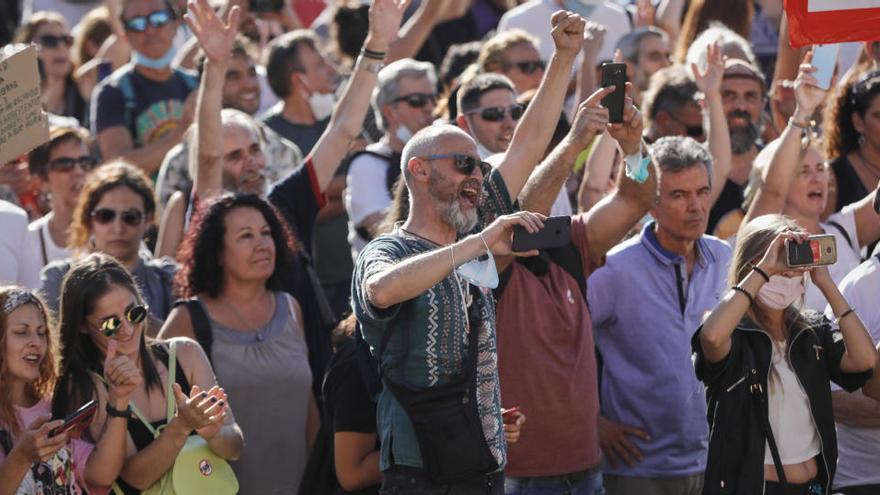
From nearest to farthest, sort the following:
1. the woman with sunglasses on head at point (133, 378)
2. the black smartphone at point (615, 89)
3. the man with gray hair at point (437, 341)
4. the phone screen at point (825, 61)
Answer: the man with gray hair at point (437, 341) < the woman with sunglasses on head at point (133, 378) < the black smartphone at point (615, 89) < the phone screen at point (825, 61)

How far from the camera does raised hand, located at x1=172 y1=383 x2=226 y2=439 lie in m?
5.17

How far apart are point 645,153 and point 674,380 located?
3.34ft

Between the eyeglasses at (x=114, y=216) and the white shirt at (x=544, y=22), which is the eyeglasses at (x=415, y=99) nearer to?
the eyeglasses at (x=114, y=216)

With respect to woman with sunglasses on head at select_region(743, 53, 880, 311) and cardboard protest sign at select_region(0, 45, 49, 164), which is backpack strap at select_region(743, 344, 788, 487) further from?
cardboard protest sign at select_region(0, 45, 49, 164)

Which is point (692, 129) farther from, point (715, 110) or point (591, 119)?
point (591, 119)

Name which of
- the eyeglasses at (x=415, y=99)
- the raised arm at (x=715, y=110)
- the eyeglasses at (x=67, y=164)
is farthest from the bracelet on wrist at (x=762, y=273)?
the eyeglasses at (x=67, y=164)

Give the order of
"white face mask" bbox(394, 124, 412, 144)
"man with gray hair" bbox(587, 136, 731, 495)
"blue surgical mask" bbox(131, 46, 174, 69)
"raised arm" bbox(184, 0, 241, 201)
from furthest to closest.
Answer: "blue surgical mask" bbox(131, 46, 174, 69) < "white face mask" bbox(394, 124, 412, 144) < "raised arm" bbox(184, 0, 241, 201) < "man with gray hair" bbox(587, 136, 731, 495)

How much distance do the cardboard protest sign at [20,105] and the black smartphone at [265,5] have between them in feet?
19.0

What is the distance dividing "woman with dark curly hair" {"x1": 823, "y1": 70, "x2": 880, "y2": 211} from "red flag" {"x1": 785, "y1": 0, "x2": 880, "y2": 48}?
186 cm

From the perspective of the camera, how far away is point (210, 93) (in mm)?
6617

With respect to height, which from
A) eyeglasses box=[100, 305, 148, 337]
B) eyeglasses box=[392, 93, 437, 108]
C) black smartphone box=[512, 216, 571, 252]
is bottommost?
eyeglasses box=[100, 305, 148, 337]

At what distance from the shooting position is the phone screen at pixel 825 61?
272 inches

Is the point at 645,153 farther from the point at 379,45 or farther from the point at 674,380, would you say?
the point at 379,45

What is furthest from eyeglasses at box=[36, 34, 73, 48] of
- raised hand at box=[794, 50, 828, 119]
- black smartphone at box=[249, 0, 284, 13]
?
raised hand at box=[794, 50, 828, 119]
